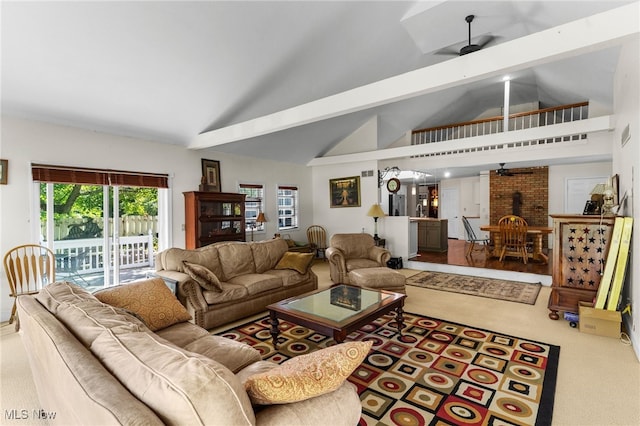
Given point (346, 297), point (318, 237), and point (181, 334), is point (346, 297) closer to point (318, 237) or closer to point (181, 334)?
point (181, 334)

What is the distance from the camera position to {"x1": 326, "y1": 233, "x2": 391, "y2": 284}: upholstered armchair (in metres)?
4.75

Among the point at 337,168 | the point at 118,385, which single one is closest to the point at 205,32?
the point at 118,385

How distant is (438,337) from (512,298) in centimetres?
209

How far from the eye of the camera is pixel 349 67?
4824 millimetres

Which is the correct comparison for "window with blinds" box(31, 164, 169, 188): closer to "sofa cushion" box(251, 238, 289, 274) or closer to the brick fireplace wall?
"sofa cushion" box(251, 238, 289, 274)

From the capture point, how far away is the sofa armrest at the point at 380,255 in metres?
4.98

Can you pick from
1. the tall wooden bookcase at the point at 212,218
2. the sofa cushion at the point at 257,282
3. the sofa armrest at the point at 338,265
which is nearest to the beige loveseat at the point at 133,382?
the sofa cushion at the point at 257,282

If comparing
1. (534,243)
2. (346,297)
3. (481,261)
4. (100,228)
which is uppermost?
(100,228)

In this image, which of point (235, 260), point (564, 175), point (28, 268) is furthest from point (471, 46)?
point (28, 268)

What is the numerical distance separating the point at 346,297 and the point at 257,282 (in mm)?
1162

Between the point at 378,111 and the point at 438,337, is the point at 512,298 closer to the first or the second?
the point at 438,337

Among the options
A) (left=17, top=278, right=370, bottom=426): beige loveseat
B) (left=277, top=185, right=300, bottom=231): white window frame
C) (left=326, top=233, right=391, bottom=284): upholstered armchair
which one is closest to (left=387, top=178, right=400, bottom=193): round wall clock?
(left=326, top=233, right=391, bottom=284): upholstered armchair

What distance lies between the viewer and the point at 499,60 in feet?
8.30

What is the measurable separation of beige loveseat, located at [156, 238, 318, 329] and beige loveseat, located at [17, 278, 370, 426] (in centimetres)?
160
